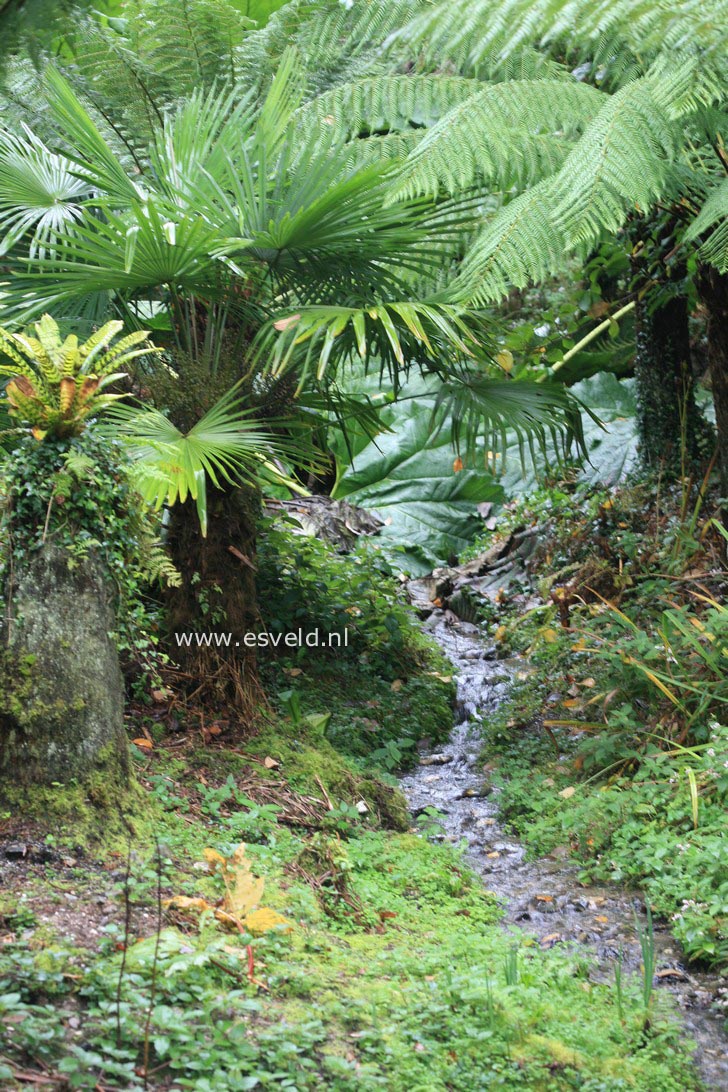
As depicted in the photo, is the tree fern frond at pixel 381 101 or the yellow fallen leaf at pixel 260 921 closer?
the yellow fallen leaf at pixel 260 921

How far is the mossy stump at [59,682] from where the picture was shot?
318cm

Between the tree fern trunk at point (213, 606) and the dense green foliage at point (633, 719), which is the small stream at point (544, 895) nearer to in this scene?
the dense green foliage at point (633, 719)

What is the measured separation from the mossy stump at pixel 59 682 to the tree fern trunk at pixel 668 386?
446 centimetres

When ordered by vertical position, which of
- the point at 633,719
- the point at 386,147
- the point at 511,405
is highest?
the point at 386,147

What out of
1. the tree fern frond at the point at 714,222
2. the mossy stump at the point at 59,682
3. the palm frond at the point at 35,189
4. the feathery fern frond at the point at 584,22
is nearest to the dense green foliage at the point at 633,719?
the tree fern frond at the point at 714,222

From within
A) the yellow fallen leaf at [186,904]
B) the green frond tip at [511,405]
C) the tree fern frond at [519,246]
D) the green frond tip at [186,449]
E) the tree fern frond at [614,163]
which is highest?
the tree fern frond at [614,163]

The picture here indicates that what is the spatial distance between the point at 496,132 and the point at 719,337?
186 cm

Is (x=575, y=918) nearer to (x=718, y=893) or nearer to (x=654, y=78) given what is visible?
(x=718, y=893)

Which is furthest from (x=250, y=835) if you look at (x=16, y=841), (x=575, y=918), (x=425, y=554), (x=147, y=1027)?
(x=425, y=554)

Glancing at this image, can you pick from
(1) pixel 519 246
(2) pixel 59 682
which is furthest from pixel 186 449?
(1) pixel 519 246

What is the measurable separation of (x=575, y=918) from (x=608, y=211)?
2682mm

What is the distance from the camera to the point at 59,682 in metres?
3.23

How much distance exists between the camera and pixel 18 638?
10.6 feet

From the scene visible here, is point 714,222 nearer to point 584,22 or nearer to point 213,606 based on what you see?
point 584,22
